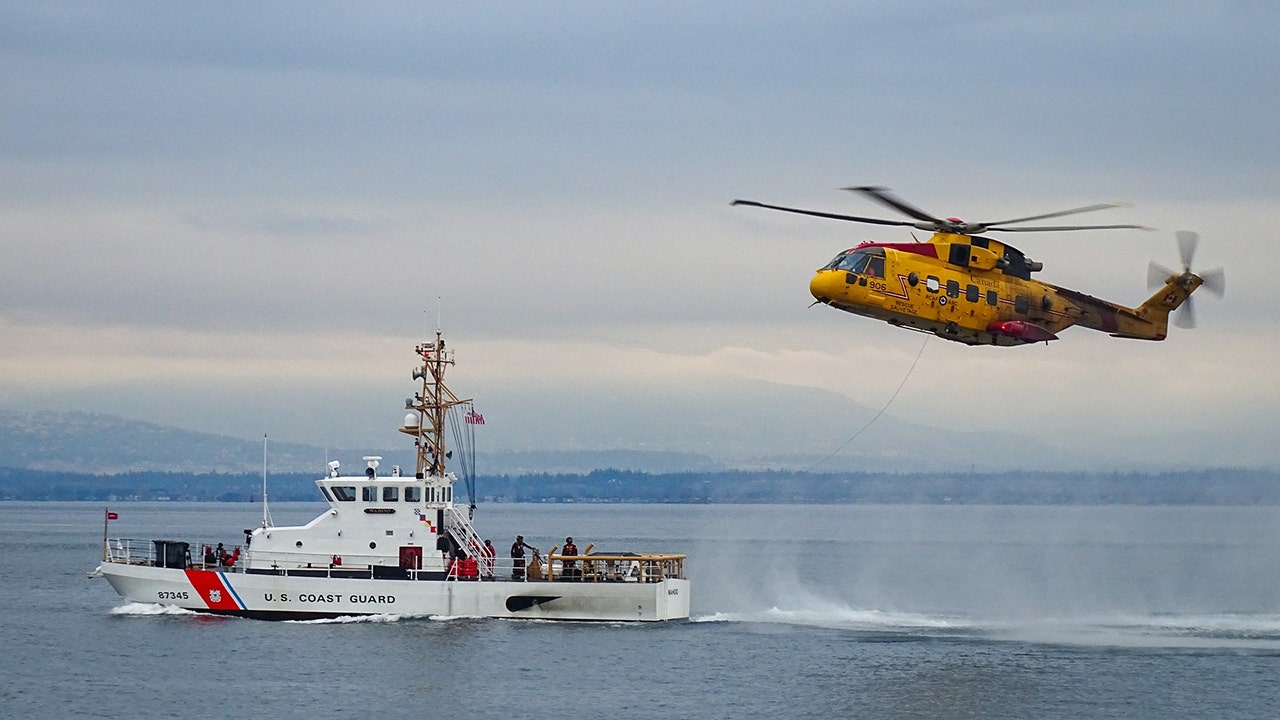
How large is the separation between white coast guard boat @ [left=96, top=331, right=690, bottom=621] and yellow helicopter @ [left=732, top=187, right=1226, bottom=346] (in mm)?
15878

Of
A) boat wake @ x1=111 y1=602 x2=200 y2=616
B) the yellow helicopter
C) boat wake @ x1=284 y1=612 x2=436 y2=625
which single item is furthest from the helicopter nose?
boat wake @ x1=111 y1=602 x2=200 y2=616

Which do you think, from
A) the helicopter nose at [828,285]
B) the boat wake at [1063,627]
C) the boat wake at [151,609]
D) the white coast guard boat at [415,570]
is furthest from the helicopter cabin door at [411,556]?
the helicopter nose at [828,285]

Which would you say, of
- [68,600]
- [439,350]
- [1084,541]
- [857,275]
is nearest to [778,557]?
[1084,541]

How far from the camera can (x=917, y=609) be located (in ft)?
208

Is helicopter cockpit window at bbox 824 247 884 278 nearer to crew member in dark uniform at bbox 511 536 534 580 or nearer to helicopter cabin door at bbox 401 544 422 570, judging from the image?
crew member in dark uniform at bbox 511 536 534 580

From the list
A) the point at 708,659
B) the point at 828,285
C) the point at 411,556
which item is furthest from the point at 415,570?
the point at 828,285

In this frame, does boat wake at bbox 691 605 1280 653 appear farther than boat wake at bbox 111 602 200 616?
No

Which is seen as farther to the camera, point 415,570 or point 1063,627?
point 1063,627

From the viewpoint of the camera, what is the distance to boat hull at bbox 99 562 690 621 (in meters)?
50.8

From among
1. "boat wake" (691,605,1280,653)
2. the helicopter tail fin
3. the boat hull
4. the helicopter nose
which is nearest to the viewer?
the helicopter nose

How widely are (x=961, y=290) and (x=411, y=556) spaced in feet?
70.0

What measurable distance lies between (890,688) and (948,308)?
444 inches

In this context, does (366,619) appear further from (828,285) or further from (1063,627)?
(1063,627)

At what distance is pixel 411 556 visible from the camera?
51.5 meters
